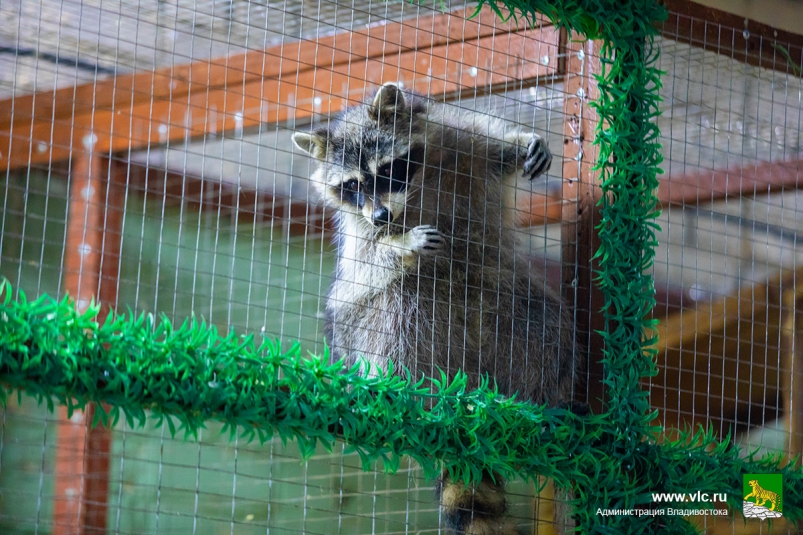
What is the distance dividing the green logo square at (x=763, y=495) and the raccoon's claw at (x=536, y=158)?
132cm

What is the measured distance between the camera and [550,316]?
11.0 ft

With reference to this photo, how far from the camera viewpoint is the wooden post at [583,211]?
3.20m

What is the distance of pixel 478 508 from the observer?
3158 mm

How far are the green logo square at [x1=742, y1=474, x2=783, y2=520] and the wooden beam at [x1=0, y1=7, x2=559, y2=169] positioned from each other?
5.44ft

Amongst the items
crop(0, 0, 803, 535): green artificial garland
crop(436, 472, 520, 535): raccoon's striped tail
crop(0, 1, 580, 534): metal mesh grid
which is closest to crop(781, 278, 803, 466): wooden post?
crop(0, 0, 803, 535): green artificial garland

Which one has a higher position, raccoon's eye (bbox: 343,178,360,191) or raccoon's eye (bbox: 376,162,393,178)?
raccoon's eye (bbox: 376,162,393,178)

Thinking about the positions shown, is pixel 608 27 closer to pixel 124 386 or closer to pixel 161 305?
pixel 124 386

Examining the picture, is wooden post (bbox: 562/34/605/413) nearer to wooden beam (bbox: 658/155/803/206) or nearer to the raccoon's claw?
the raccoon's claw

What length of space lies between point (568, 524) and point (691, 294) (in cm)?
338

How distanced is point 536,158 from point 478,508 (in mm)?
1307

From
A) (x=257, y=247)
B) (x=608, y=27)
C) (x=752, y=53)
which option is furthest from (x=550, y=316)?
(x=257, y=247)

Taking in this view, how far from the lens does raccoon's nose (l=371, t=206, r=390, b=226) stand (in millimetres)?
3373

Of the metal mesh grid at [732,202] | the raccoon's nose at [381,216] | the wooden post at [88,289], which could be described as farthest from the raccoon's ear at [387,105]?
the wooden post at [88,289]

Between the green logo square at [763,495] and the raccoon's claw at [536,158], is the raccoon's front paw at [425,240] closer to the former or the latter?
the raccoon's claw at [536,158]
